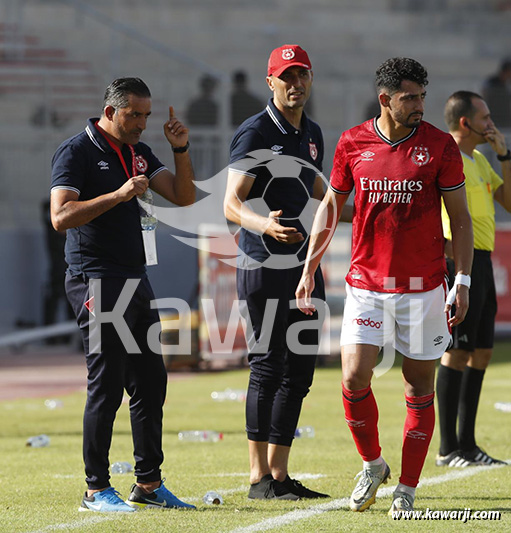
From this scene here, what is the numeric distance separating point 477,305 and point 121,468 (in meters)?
2.59

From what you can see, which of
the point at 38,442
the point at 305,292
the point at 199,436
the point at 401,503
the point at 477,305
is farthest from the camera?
the point at 199,436

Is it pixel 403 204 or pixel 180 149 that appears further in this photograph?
pixel 180 149

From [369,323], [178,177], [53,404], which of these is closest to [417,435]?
[369,323]

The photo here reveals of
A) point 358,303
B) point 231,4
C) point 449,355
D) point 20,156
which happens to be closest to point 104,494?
point 358,303

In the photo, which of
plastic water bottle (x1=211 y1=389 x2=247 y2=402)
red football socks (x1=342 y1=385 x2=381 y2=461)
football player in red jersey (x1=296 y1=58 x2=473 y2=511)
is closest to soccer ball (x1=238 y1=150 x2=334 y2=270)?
football player in red jersey (x1=296 y1=58 x2=473 y2=511)

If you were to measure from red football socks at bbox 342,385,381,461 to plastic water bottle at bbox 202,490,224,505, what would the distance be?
844 mm

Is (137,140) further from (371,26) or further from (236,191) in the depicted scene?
(371,26)

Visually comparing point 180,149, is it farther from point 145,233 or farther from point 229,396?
point 229,396

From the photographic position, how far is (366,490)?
590 centimetres

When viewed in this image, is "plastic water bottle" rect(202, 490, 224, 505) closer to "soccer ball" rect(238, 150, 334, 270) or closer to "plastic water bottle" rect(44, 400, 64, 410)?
"soccer ball" rect(238, 150, 334, 270)

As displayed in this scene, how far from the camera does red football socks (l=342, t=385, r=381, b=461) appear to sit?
5906 millimetres

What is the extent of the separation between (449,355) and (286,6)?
22.2 meters

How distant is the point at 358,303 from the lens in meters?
5.88

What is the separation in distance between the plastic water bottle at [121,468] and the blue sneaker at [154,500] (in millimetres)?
1449
